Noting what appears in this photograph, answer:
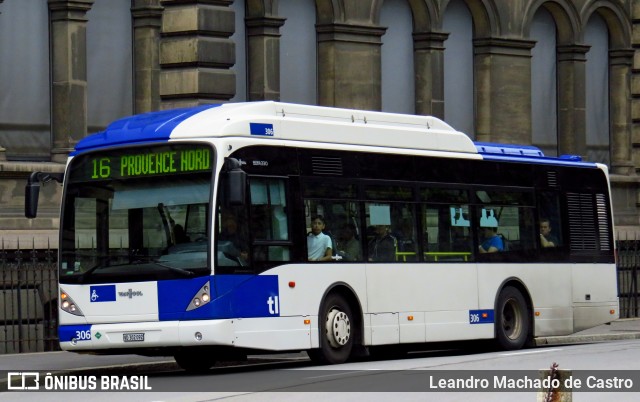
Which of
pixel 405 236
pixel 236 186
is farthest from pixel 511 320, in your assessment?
pixel 236 186

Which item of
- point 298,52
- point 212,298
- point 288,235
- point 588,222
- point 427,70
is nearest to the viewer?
point 212,298

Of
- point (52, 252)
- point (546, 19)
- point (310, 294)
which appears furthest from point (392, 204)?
point (546, 19)

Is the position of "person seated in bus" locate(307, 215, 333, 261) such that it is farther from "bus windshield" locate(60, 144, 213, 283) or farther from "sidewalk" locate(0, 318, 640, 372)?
"sidewalk" locate(0, 318, 640, 372)

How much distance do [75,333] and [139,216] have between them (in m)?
1.48

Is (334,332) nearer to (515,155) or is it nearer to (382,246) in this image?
(382,246)

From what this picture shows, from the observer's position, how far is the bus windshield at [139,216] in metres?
17.3

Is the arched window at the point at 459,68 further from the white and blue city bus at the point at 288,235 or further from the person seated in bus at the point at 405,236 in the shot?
the person seated in bus at the point at 405,236

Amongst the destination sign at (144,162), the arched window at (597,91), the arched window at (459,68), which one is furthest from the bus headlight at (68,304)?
the arched window at (597,91)

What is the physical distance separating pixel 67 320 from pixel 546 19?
18.2 meters

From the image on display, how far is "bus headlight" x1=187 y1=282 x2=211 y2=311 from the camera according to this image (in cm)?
1709

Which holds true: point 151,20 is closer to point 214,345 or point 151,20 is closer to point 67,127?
point 67,127

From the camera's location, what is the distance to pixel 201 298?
56.1 ft

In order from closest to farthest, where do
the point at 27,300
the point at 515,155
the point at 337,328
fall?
the point at 337,328 → the point at 515,155 → the point at 27,300

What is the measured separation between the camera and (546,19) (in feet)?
111
